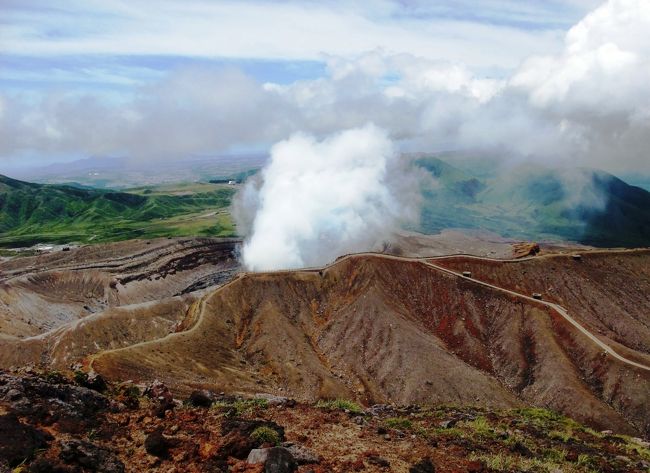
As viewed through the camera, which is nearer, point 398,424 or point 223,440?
point 223,440

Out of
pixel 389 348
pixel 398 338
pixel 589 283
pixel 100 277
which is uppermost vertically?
pixel 589 283

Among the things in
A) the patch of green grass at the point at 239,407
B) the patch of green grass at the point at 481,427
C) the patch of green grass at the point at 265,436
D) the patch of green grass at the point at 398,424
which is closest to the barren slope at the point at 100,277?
the patch of green grass at the point at 239,407

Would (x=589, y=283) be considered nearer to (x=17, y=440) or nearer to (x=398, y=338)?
(x=398, y=338)

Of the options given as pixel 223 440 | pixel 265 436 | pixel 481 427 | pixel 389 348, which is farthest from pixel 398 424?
pixel 389 348

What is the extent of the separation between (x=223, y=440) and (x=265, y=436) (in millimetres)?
1721

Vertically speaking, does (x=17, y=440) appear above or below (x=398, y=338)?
above

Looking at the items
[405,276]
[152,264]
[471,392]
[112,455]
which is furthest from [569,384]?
[152,264]

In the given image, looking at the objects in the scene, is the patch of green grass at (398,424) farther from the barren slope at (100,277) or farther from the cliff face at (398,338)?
the barren slope at (100,277)

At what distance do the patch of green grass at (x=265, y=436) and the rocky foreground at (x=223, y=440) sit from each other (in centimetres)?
4

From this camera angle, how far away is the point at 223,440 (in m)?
19.8

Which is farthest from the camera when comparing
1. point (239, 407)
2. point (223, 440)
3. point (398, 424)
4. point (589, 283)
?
point (589, 283)

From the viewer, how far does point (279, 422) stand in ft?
84.4

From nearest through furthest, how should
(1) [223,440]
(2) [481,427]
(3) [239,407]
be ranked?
1. (1) [223,440]
2. (3) [239,407]
3. (2) [481,427]

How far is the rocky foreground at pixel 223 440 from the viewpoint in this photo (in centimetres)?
1795
